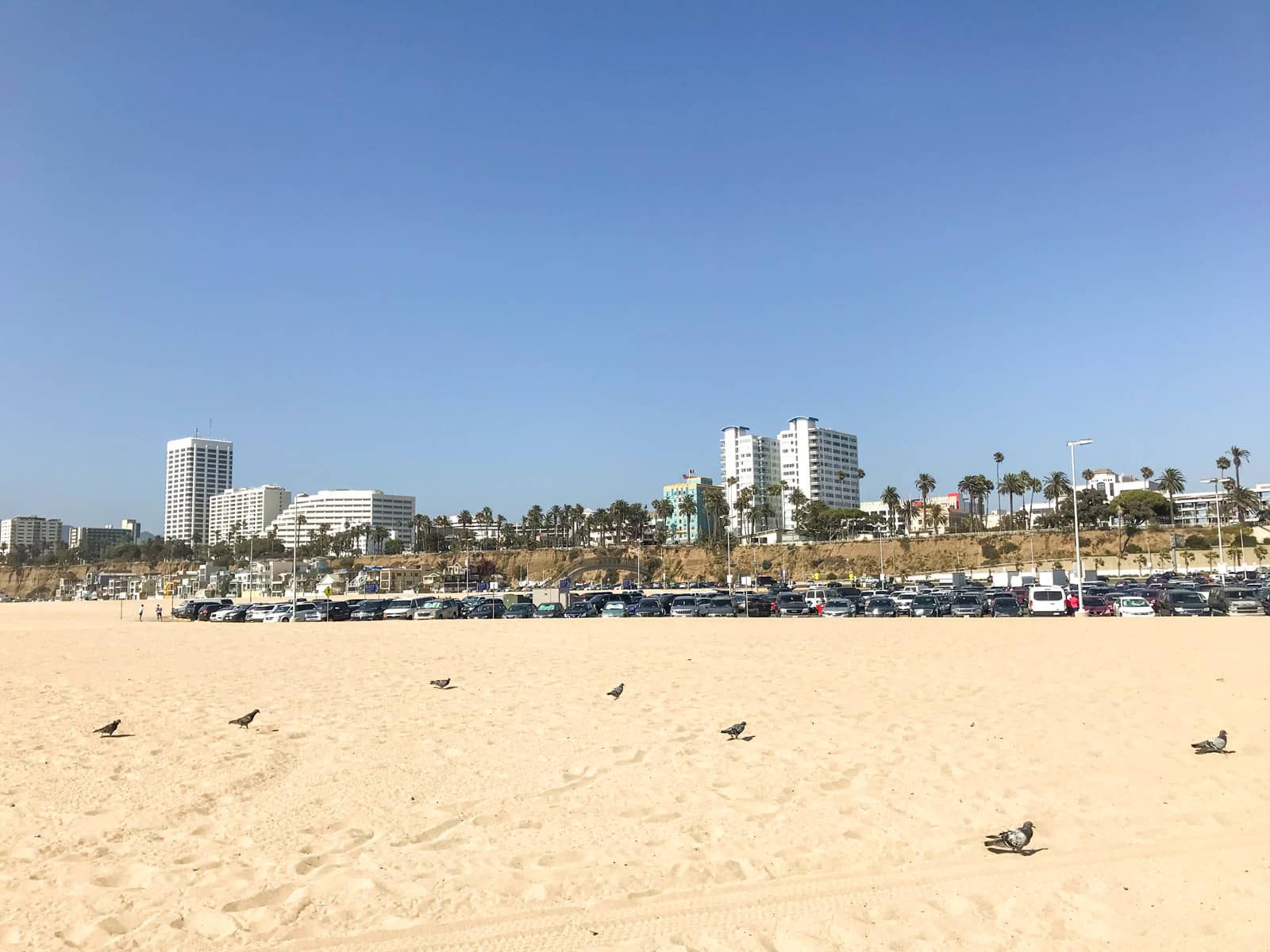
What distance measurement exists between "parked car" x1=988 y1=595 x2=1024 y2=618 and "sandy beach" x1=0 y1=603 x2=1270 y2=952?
81.3 feet

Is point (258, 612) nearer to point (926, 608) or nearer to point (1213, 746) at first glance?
point (926, 608)

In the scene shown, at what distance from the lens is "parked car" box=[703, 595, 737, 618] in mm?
48969

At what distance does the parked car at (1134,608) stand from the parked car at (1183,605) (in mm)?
697

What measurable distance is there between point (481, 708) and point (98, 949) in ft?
31.3

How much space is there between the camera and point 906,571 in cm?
12162

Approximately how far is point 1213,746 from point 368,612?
49.9m

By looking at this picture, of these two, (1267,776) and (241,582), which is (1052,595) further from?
(241,582)

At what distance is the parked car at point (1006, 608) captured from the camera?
4363 cm

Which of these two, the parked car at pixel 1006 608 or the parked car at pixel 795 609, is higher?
the parked car at pixel 1006 608

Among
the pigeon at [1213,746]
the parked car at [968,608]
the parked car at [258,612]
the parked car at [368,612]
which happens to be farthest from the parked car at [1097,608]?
the parked car at [258,612]

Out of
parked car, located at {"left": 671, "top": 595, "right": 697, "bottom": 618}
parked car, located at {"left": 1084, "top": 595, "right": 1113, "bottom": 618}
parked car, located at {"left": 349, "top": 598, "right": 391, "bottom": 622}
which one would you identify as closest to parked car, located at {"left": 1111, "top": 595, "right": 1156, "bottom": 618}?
parked car, located at {"left": 1084, "top": 595, "right": 1113, "bottom": 618}

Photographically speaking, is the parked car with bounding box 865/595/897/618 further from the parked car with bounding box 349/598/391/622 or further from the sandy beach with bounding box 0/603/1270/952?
the parked car with bounding box 349/598/391/622

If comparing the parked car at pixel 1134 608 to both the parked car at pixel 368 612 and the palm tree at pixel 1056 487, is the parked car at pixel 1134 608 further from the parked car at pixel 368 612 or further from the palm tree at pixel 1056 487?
the palm tree at pixel 1056 487

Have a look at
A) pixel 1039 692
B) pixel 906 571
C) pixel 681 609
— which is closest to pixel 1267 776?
pixel 1039 692
